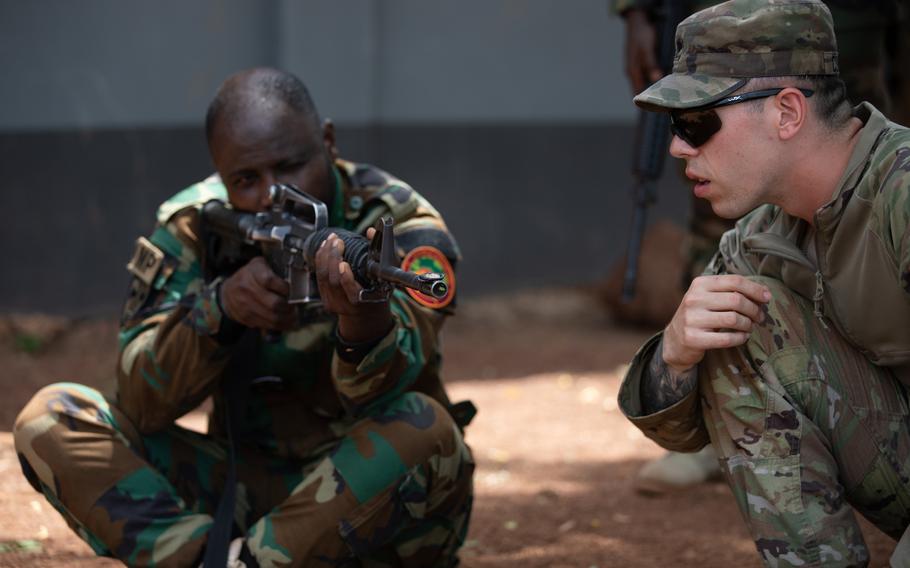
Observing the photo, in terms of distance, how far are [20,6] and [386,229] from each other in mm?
4187

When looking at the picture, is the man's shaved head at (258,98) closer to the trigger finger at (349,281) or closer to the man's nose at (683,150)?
the trigger finger at (349,281)

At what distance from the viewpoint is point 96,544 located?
9.21ft

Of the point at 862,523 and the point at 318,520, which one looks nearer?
the point at 318,520

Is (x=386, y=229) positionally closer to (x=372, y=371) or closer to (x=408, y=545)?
(x=372, y=371)

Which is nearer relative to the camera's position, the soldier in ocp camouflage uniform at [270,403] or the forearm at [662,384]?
the forearm at [662,384]

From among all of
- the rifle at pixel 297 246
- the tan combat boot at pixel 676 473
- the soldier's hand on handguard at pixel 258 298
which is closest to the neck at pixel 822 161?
the rifle at pixel 297 246

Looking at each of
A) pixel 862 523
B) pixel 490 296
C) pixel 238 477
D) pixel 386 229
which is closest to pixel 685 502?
pixel 862 523

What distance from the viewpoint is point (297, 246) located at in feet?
9.02

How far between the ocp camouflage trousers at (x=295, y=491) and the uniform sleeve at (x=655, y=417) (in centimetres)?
49

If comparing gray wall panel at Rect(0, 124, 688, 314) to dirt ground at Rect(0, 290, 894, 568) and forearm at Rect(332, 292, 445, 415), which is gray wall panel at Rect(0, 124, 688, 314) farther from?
forearm at Rect(332, 292, 445, 415)

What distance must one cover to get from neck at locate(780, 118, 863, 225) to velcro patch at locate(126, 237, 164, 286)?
5.21 ft

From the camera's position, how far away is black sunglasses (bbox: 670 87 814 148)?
229cm

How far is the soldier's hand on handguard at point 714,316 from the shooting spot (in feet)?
7.41

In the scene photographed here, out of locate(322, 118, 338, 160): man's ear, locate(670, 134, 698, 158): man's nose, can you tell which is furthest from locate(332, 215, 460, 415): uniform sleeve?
locate(670, 134, 698, 158): man's nose
